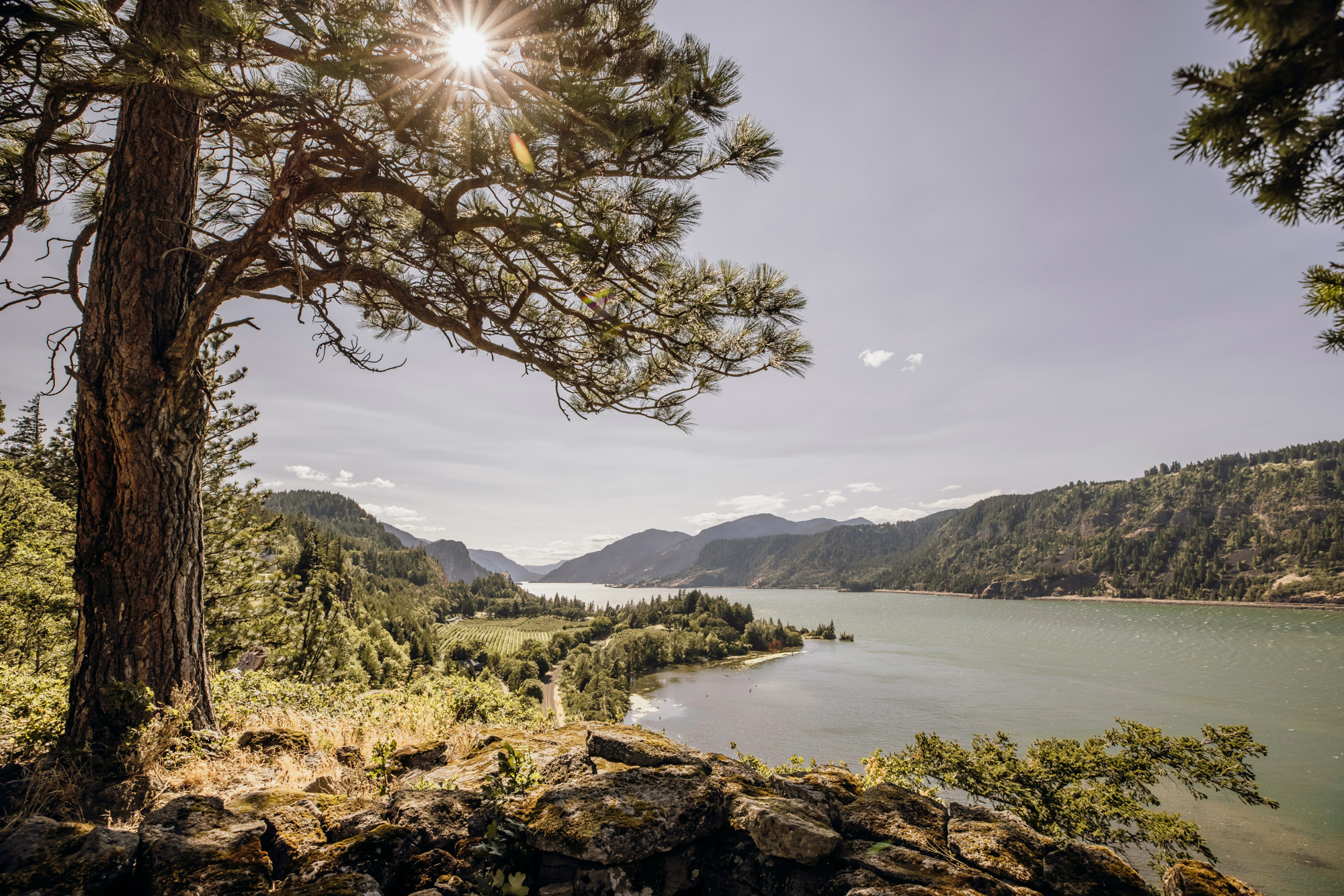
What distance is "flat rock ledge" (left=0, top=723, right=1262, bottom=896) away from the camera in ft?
7.07

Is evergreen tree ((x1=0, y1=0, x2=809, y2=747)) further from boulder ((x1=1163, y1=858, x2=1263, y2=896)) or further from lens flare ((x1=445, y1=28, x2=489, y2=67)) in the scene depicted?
boulder ((x1=1163, y1=858, x2=1263, y2=896))

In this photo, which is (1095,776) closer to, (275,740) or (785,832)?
(785,832)

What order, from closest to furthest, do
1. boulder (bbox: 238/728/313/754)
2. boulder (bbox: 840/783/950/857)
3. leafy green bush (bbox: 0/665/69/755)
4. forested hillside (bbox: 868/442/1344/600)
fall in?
boulder (bbox: 840/783/950/857), leafy green bush (bbox: 0/665/69/755), boulder (bbox: 238/728/313/754), forested hillside (bbox: 868/442/1344/600)

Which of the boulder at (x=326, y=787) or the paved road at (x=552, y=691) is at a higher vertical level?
the boulder at (x=326, y=787)

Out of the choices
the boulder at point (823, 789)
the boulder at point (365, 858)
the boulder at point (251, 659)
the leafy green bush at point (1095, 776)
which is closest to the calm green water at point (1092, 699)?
the leafy green bush at point (1095, 776)

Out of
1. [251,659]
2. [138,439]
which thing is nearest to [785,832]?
[138,439]

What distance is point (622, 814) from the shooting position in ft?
8.47

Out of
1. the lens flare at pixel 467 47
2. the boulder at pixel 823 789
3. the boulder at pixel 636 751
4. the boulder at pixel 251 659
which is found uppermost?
the lens flare at pixel 467 47

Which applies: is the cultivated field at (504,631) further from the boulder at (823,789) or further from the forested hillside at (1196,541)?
the forested hillside at (1196,541)

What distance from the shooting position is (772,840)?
2572 millimetres

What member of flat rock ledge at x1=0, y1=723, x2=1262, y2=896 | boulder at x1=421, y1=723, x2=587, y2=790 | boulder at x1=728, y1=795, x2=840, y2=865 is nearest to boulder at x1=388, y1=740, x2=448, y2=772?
boulder at x1=421, y1=723, x2=587, y2=790

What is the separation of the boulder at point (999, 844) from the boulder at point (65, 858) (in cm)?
399

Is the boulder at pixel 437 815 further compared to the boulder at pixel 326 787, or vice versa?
the boulder at pixel 326 787

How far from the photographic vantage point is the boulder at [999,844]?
107 inches
